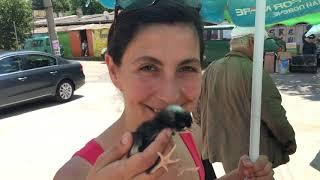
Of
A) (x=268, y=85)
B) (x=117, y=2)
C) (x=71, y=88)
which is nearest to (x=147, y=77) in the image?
(x=117, y=2)

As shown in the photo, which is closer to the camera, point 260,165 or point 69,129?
point 260,165

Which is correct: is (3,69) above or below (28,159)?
above

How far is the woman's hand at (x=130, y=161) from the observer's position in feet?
3.34

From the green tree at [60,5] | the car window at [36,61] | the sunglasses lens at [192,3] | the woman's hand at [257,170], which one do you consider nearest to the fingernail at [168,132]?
the sunglasses lens at [192,3]

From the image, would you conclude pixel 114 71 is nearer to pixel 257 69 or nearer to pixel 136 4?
pixel 136 4

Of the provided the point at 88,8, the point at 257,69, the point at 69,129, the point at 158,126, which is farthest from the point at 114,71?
the point at 88,8

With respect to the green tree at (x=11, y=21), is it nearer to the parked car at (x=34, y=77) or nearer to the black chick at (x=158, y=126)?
the parked car at (x=34, y=77)

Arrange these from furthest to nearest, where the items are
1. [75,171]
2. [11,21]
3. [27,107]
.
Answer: [11,21] → [27,107] → [75,171]

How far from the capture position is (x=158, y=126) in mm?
1100

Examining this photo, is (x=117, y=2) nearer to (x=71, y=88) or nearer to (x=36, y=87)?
(x=36, y=87)

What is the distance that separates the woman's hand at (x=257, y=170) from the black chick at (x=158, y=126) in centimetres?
89

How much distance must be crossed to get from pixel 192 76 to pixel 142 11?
27cm

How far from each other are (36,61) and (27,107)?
1239 millimetres

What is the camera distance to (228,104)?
3850 mm
